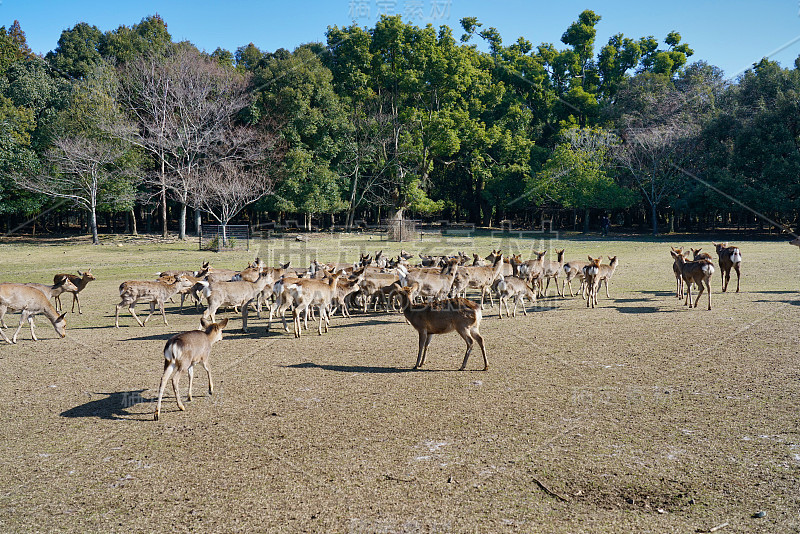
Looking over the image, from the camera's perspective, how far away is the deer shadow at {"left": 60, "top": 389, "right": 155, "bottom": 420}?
778 cm

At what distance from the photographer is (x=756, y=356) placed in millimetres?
10047

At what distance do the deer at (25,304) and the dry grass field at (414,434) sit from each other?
39cm

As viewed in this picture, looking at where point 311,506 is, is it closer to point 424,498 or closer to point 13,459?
point 424,498

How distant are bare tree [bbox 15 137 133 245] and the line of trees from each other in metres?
0.15

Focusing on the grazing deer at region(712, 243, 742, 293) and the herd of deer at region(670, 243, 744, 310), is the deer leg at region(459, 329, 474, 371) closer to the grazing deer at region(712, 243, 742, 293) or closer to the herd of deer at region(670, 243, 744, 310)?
the herd of deer at region(670, 243, 744, 310)

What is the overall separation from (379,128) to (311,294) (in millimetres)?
41411

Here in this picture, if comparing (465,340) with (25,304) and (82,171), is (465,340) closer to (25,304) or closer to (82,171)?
(25,304)

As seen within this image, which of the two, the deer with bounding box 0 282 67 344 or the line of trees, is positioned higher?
the line of trees

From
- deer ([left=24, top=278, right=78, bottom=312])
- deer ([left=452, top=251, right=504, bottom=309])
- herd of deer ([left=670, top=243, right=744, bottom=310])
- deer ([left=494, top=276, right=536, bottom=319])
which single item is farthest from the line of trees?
herd of deer ([left=670, top=243, right=744, bottom=310])

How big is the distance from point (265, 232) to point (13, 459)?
42693 mm

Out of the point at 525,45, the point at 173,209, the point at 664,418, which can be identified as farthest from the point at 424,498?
the point at 525,45

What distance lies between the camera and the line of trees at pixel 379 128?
42.4 meters

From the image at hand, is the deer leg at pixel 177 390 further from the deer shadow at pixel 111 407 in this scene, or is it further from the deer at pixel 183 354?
the deer shadow at pixel 111 407

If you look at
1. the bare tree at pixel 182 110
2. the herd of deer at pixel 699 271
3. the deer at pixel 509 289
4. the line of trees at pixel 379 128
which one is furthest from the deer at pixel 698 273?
the bare tree at pixel 182 110
